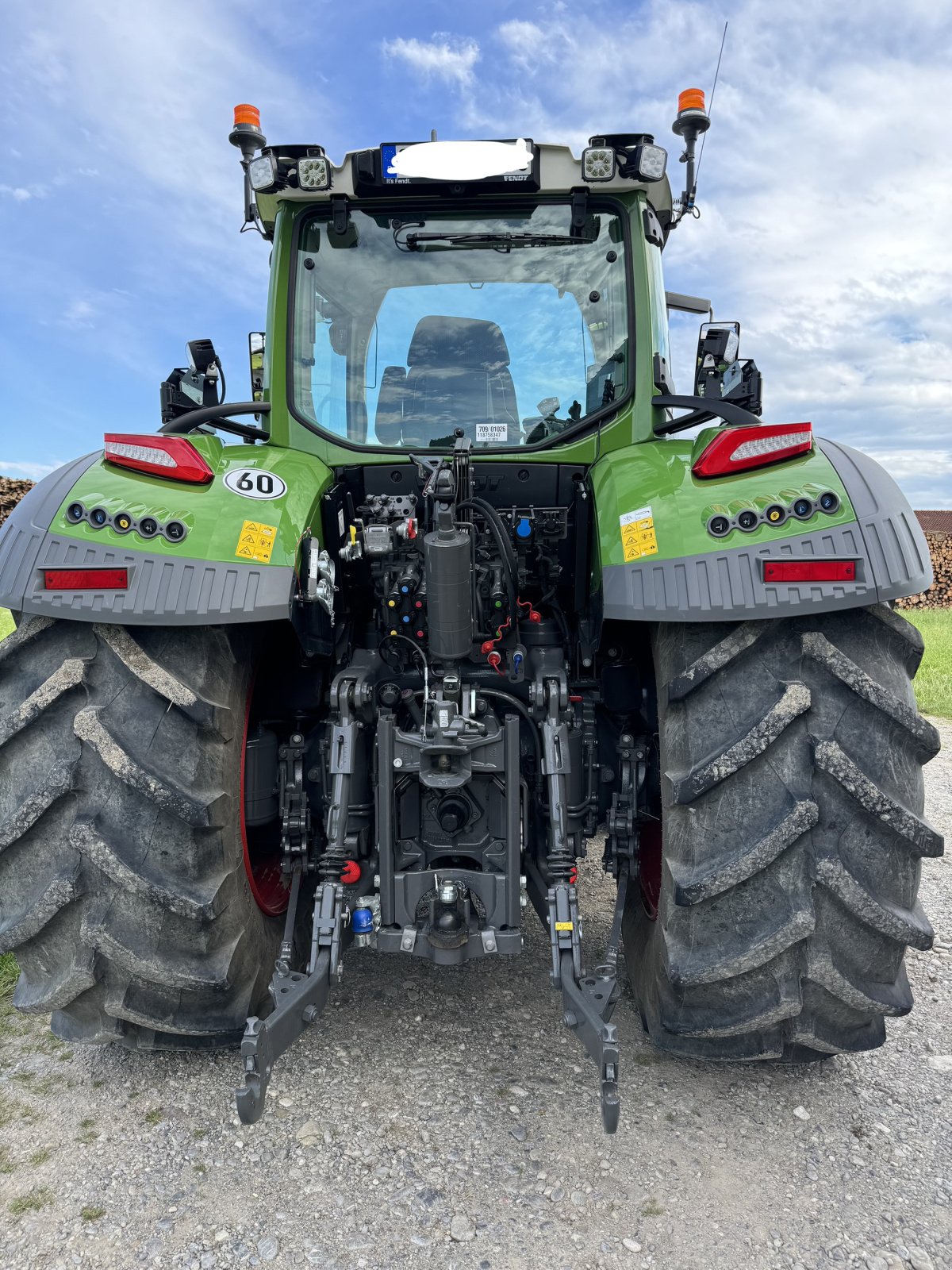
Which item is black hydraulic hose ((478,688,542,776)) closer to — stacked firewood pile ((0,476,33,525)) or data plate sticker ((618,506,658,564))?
data plate sticker ((618,506,658,564))

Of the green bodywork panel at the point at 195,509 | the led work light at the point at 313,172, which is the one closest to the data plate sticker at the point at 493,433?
the green bodywork panel at the point at 195,509

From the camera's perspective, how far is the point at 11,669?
2.19 m

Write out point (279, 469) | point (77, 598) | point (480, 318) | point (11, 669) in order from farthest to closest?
point (480, 318) < point (279, 469) < point (11, 669) < point (77, 598)

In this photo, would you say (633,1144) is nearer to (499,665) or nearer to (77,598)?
(499,665)

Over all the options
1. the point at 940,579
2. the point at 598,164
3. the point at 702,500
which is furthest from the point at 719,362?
the point at 940,579

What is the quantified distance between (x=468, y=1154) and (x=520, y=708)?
3.76ft

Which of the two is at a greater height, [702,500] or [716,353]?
[716,353]

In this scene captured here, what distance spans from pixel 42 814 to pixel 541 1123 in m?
1.47

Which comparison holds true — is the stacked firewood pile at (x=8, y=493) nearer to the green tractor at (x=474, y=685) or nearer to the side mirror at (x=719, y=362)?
the green tractor at (x=474, y=685)

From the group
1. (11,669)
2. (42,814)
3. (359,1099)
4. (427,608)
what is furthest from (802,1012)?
(11,669)

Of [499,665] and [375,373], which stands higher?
[375,373]

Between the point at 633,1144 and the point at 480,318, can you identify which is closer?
the point at 633,1144

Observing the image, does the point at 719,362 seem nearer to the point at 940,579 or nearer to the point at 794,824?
the point at 794,824

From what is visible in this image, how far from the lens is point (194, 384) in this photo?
3264 millimetres
